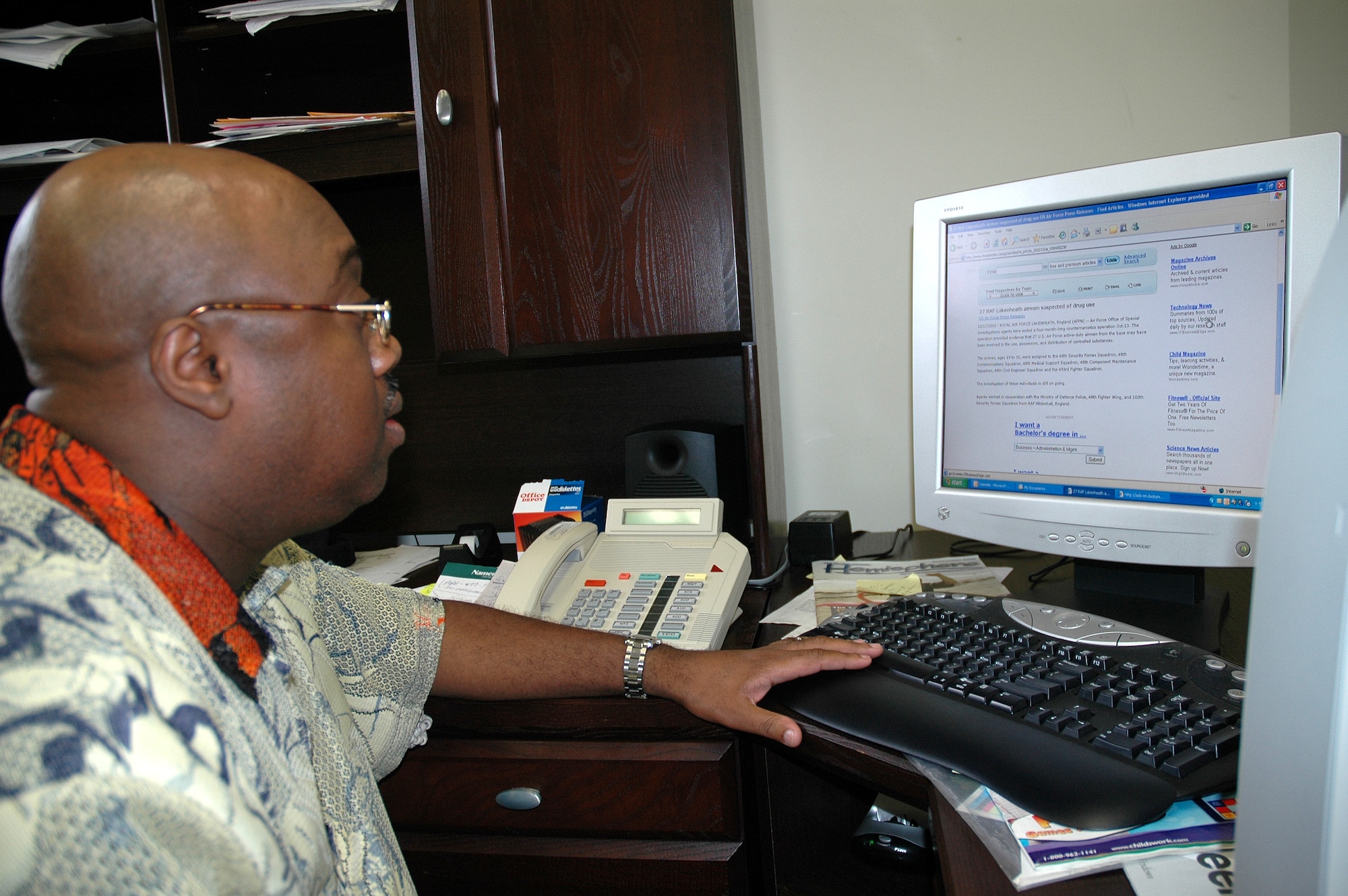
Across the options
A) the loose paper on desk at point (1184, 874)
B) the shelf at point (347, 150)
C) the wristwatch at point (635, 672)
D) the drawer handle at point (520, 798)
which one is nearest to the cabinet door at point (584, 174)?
the shelf at point (347, 150)

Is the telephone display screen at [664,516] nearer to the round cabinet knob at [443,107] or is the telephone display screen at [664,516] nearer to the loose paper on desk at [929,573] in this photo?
the loose paper on desk at [929,573]

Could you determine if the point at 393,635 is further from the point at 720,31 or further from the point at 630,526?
the point at 720,31

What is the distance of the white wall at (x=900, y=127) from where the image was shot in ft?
4.61

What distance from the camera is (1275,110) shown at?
138 centimetres

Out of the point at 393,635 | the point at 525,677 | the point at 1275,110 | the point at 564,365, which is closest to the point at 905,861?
the point at 525,677

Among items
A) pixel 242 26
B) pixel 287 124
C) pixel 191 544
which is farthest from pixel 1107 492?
pixel 242 26

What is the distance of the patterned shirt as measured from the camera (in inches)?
16.0

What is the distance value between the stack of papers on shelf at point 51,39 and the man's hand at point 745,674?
145 centimetres

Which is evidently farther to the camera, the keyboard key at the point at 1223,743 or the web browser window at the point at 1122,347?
the web browser window at the point at 1122,347

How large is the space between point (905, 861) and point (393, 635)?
28.4 inches

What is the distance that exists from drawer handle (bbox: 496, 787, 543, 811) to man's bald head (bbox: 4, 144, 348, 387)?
0.65m

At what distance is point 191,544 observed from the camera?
24.2 inches

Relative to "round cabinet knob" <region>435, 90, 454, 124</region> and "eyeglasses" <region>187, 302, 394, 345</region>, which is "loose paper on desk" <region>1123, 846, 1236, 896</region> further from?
"round cabinet knob" <region>435, 90, 454, 124</region>

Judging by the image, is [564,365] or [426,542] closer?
[564,365]
